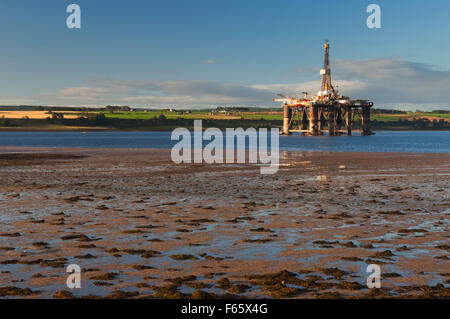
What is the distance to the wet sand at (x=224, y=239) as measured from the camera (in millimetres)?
12914

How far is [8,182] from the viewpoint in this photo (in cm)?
3762

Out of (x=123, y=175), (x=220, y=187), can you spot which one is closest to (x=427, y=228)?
(x=220, y=187)

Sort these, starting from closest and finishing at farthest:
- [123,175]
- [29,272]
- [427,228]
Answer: [29,272] → [427,228] → [123,175]

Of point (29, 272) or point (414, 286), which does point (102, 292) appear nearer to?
point (29, 272)

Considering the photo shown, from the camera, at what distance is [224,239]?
1858 cm

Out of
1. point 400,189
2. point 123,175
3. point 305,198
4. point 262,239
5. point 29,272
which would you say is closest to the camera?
point 29,272

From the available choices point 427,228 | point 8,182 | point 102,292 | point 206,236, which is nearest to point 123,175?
point 8,182

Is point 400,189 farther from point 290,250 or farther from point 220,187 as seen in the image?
point 290,250

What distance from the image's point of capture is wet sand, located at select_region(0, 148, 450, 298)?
12914 mm

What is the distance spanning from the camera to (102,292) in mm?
12359

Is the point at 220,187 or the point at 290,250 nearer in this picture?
the point at 290,250

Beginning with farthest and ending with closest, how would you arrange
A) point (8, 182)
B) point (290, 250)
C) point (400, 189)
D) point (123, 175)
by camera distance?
point (123, 175)
point (8, 182)
point (400, 189)
point (290, 250)

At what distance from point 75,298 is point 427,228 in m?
14.7

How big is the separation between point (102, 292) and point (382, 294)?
22.8 feet
